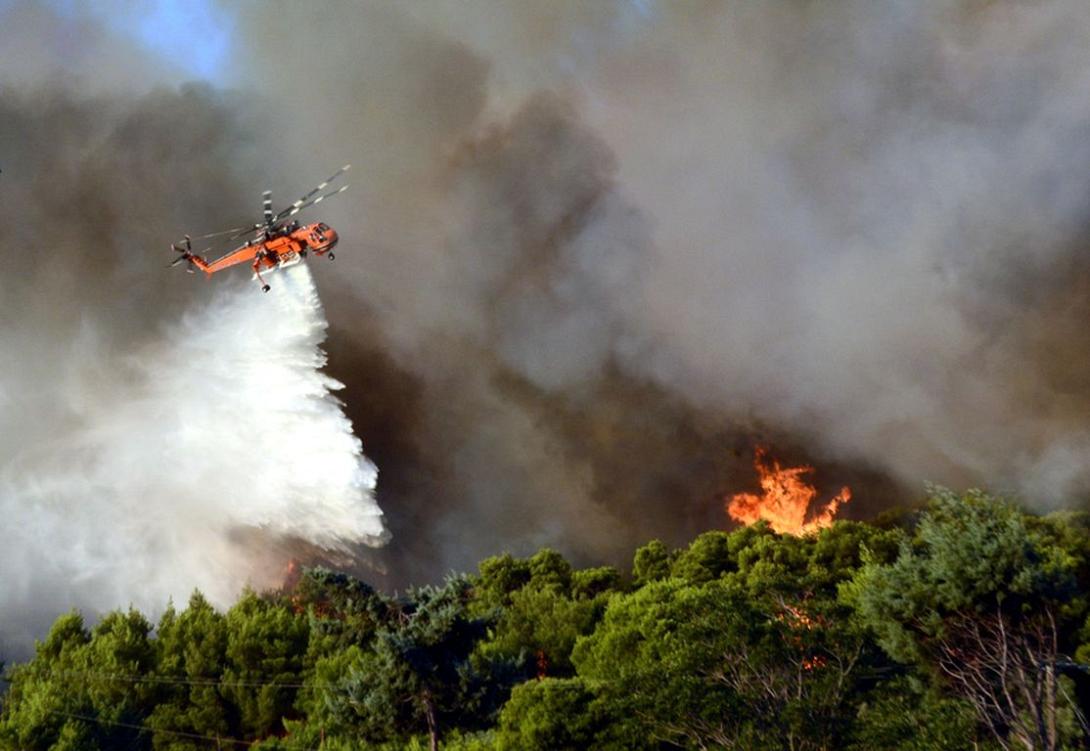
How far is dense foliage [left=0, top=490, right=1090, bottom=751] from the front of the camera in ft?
125

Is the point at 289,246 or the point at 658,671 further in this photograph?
the point at 289,246

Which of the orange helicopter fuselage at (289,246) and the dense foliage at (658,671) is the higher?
the orange helicopter fuselage at (289,246)

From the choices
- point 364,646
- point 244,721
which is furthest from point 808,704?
point 244,721

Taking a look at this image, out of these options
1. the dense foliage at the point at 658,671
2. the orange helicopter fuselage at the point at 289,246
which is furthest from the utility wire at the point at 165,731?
the orange helicopter fuselage at the point at 289,246

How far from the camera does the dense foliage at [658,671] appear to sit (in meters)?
38.2

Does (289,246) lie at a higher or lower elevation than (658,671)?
higher

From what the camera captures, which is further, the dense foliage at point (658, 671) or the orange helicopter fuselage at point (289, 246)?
the orange helicopter fuselage at point (289, 246)

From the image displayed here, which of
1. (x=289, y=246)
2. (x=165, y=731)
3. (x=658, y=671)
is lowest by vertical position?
(x=658, y=671)

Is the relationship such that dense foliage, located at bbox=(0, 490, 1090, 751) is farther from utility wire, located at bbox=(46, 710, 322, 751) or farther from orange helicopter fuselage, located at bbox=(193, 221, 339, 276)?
orange helicopter fuselage, located at bbox=(193, 221, 339, 276)

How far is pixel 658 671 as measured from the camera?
42938 millimetres

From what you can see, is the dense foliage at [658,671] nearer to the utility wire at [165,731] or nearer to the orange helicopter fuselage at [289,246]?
the utility wire at [165,731]

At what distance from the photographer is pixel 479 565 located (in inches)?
4345

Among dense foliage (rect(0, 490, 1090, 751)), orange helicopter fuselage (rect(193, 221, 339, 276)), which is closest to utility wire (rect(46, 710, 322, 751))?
dense foliage (rect(0, 490, 1090, 751))

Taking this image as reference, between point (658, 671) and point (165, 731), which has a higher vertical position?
point (165, 731)
